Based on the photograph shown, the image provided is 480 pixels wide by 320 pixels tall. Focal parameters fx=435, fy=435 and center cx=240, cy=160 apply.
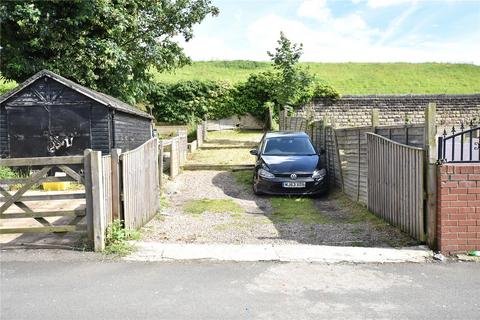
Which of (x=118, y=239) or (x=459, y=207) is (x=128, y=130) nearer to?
(x=118, y=239)

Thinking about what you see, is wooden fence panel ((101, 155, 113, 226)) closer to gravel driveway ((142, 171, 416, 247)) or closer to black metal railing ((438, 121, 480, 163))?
gravel driveway ((142, 171, 416, 247))

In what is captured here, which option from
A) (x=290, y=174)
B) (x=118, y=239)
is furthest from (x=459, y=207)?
(x=290, y=174)

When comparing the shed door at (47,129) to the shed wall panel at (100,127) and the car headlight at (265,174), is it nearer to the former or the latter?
the shed wall panel at (100,127)

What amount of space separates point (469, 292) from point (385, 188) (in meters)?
3.35

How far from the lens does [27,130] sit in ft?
46.0

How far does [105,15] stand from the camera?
18.3 m

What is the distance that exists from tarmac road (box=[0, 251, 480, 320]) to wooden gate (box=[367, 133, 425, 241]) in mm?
1119

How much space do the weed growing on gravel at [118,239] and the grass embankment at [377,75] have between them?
28977 millimetres

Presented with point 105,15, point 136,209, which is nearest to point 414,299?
point 136,209

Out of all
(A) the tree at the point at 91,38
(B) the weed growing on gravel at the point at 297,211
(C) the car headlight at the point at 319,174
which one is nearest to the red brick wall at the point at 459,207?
(B) the weed growing on gravel at the point at 297,211

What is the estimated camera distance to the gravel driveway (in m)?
6.88

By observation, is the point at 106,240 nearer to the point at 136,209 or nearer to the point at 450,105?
the point at 136,209

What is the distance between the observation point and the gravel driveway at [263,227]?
6.88 meters

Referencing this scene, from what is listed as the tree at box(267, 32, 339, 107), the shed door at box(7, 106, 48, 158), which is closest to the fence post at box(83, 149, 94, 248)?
the shed door at box(7, 106, 48, 158)
